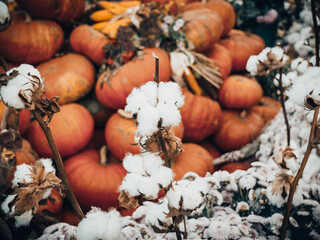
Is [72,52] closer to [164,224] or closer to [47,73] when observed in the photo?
[47,73]

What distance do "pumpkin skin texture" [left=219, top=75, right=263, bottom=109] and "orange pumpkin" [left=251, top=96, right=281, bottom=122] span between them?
2.7 inches

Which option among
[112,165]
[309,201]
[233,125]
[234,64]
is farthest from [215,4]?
[309,201]

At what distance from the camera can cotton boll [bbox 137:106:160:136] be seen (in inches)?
9.9

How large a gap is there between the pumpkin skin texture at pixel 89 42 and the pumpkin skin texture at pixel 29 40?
0.07 m

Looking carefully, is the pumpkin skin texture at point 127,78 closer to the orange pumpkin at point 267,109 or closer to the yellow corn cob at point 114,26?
the yellow corn cob at point 114,26

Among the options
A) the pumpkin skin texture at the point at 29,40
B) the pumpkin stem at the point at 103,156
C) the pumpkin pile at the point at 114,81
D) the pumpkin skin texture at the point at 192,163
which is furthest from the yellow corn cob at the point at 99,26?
the pumpkin skin texture at the point at 192,163

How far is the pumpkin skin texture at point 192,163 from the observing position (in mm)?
912

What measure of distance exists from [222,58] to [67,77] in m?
0.69

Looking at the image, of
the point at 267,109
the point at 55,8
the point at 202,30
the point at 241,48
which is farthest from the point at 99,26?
the point at 267,109

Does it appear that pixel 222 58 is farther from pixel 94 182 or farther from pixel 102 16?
pixel 94 182

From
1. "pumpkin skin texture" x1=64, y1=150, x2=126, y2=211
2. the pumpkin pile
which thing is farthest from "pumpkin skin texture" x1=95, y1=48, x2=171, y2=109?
"pumpkin skin texture" x1=64, y1=150, x2=126, y2=211

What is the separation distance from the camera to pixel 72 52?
1.19 meters

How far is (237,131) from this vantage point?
3.86 ft

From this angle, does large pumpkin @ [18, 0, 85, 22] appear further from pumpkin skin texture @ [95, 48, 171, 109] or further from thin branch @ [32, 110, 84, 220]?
thin branch @ [32, 110, 84, 220]
